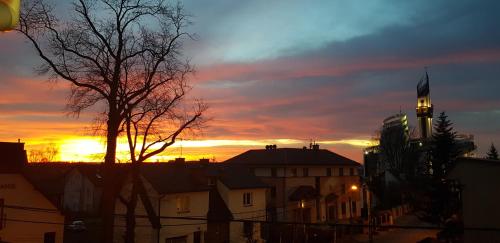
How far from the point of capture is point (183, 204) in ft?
126

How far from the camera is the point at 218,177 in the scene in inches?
1738

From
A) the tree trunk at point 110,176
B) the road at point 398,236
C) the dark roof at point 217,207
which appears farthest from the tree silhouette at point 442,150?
the tree trunk at point 110,176

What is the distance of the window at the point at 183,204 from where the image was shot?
125 ft

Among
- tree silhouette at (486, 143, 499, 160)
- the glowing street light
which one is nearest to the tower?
tree silhouette at (486, 143, 499, 160)

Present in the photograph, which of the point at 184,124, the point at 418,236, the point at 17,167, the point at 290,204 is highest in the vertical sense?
the point at 184,124

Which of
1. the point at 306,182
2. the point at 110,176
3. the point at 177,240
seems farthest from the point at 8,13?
the point at 306,182

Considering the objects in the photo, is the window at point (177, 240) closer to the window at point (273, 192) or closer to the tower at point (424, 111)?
the window at point (273, 192)

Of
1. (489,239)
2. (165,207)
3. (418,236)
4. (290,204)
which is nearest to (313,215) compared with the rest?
(290,204)

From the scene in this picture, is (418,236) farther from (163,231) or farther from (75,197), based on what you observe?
(75,197)

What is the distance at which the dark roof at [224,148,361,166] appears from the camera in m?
58.1

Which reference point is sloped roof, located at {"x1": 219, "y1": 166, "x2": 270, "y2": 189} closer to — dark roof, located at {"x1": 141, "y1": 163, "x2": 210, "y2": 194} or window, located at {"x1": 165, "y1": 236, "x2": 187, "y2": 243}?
dark roof, located at {"x1": 141, "y1": 163, "x2": 210, "y2": 194}

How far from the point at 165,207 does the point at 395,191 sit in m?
54.8

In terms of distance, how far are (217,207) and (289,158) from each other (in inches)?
720

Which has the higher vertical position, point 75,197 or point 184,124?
point 184,124
